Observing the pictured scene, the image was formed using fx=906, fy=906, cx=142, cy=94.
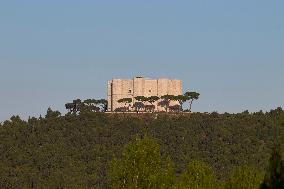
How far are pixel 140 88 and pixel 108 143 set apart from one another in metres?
23.8

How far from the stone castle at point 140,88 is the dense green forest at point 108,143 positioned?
8348mm

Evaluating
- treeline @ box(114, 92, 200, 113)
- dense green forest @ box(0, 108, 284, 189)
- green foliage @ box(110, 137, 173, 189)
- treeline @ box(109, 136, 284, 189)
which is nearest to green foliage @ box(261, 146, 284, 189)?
treeline @ box(109, 136, 284, 189)

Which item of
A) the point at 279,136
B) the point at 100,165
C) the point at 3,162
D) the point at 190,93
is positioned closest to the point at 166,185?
the point at 279,136

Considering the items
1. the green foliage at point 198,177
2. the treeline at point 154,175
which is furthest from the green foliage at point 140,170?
the green foliage at point 198,177

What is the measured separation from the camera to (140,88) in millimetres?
162375

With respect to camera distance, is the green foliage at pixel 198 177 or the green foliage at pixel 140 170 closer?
the green foliage at pixel 140 170

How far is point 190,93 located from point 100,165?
36669mm

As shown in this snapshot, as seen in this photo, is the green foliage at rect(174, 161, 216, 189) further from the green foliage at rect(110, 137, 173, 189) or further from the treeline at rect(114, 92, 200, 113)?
the treeline at rect(114, 92, 200, 113)

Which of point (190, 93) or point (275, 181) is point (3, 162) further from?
point (275, 181)

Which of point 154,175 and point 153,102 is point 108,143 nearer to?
point 153,102

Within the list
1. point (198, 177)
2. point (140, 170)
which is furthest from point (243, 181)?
point (140, 170)

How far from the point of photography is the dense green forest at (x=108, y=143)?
406ft

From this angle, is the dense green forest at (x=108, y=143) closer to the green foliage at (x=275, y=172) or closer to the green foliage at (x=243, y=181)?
the green foliage at (x=243, y=181)

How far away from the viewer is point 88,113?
155625mm
